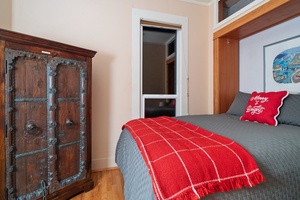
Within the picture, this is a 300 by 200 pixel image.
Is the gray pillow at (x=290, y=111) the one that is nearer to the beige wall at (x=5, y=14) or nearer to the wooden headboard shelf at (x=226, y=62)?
the wooden headboard shelf at (x=226, y=62)

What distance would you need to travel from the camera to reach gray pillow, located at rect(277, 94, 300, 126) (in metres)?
1.43

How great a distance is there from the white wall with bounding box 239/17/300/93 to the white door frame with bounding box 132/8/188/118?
→ 3.04ft

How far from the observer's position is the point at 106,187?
1.77 m

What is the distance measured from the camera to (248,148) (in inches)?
35.1

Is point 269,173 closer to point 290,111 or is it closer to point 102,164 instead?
point 290,111

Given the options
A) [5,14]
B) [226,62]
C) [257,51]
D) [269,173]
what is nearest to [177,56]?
[226,62]

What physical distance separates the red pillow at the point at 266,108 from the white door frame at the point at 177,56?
1.04m

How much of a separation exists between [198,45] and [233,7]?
2.33 feet

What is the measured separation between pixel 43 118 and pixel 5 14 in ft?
4.41

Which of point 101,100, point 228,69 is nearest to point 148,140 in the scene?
point 101,100

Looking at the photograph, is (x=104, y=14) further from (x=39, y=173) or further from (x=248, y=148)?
(x=248, y=148)

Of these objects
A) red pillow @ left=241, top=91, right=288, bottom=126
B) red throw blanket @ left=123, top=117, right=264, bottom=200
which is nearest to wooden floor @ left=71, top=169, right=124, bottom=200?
red throw blanket @ left=123, top=117, right=264, bottom=200

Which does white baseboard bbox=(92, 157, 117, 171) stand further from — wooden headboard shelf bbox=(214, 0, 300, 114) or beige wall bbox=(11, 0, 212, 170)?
wooden headboard shelf bbox=(214, 0, 300, 114)

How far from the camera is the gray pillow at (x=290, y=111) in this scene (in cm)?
143
